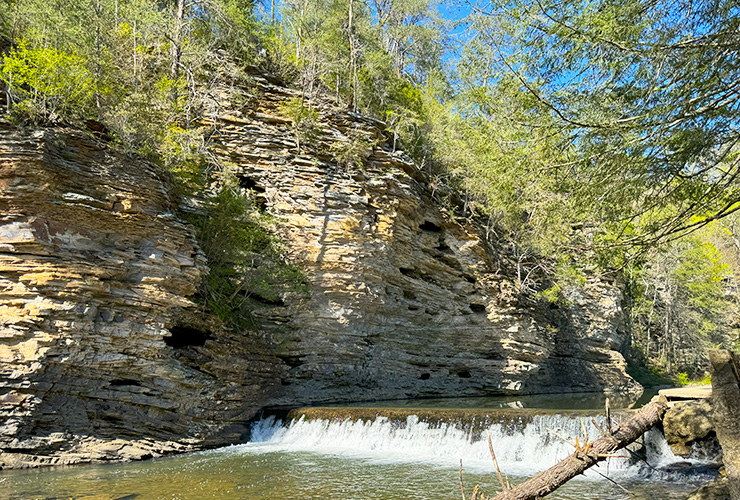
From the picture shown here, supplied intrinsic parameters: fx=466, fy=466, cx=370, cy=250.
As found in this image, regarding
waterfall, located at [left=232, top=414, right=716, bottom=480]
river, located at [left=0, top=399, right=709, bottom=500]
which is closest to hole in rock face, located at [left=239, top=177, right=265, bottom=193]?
waterfall, located at [left=232, top=414, right=716, bottom=480]

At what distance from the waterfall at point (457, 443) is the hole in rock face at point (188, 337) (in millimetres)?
2895

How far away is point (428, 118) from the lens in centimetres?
2278

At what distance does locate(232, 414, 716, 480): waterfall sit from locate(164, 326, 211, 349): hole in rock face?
2895mm

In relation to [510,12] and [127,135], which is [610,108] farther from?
[127,135]

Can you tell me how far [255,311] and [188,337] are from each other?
3149 mm

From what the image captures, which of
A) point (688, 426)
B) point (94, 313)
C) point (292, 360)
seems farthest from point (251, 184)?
point (688, 426)

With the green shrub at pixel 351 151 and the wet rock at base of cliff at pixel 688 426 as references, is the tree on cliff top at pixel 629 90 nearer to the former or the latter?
the wet rock at base of cliff at pixel 688 426

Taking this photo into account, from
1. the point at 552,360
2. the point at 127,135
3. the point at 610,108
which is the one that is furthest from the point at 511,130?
the point at 552,360

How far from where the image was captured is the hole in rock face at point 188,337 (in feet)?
39.2

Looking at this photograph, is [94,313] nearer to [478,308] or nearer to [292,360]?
[292,360]

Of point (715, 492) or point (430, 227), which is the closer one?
point (715, 492)

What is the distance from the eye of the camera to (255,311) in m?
15.2

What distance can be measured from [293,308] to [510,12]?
459 inches

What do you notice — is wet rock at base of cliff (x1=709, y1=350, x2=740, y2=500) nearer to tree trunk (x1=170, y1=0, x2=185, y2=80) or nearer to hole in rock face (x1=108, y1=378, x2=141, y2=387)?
hole in rock face (x1=108, y1=378, x2=141, y2=387)
